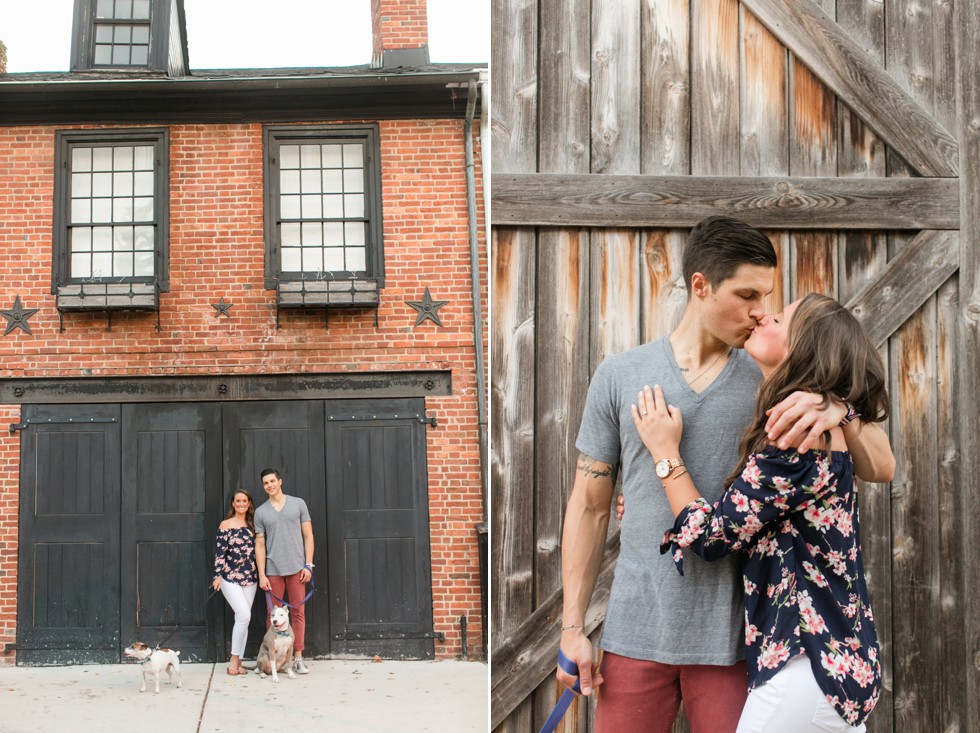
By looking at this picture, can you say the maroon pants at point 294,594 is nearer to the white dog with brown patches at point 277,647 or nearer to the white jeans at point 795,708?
the white dog with brown patches at point 277,647

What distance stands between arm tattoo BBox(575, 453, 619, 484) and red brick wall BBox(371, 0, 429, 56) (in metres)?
7.66

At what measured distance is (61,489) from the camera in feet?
30.2

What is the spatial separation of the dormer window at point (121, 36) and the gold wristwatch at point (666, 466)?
28.9 ft

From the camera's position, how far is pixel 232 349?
30.1ft

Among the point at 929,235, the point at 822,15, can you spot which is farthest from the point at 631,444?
the point at 822,15

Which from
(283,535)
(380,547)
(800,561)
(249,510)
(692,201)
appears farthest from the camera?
(380,547)

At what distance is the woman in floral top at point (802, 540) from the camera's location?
7.07ft

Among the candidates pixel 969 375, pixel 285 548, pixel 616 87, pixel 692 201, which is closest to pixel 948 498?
pixel 969 375

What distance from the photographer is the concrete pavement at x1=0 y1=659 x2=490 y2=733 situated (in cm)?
746

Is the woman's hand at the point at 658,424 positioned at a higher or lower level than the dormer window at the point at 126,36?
lower

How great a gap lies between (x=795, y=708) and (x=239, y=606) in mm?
7033

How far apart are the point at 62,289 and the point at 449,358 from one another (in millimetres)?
3759

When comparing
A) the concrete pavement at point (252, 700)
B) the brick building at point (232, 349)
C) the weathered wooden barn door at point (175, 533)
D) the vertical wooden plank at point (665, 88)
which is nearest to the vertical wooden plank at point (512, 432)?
the vertical wooden plank at point (665, 88)

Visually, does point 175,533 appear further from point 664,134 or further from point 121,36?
point 664,134
